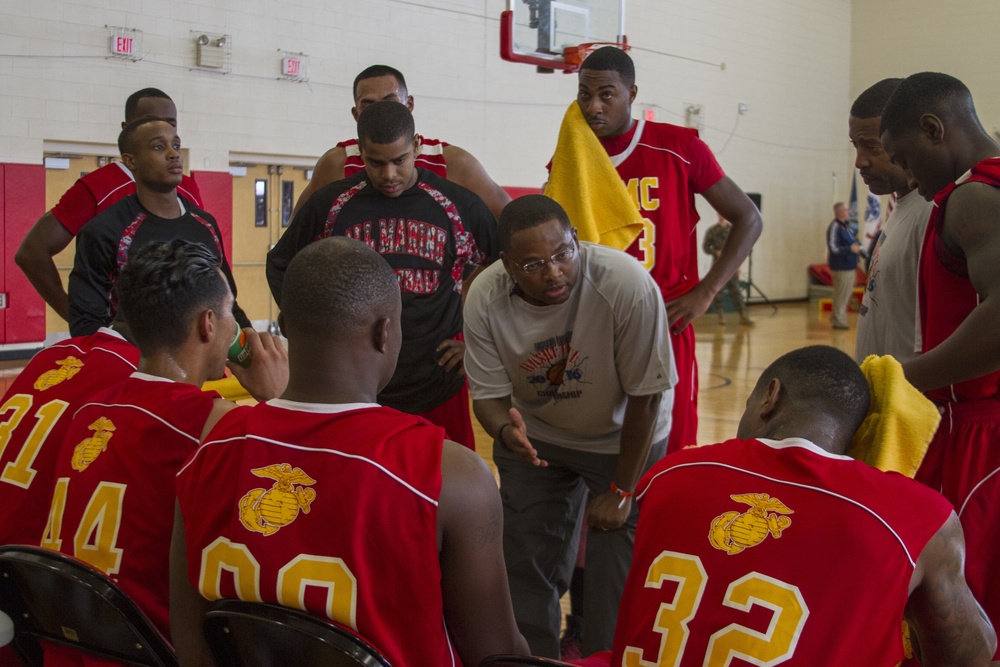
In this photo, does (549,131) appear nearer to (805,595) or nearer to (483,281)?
(483,281)

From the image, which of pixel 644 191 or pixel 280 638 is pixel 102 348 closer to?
pixel 280 638

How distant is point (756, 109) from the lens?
16750 millimetres

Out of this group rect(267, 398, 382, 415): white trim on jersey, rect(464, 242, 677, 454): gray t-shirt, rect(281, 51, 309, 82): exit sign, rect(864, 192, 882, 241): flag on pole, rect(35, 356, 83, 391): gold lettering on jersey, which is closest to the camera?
rect(267, 398, 382, 415): white trim on jersey

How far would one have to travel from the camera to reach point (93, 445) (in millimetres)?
1992

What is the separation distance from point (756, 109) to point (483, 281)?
14875mm

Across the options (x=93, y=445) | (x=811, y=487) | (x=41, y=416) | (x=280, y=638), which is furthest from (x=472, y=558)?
(x=41, y=416)

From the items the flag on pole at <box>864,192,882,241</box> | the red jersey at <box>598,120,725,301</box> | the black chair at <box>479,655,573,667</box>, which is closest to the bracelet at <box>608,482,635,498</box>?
the red jersey at <box>598,120,725,301</box>

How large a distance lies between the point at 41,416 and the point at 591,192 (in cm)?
195

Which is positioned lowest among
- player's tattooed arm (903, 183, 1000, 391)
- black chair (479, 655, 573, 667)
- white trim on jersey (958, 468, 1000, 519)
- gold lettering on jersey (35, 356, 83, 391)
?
black chair (479, 655, 573, 667)

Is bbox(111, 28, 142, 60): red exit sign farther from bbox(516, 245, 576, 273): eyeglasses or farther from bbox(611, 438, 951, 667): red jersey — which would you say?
bbox(611, 438, 951, 667): red jersey

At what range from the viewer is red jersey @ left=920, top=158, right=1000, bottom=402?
2.30 metres

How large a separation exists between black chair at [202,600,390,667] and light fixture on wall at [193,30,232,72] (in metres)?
9.48

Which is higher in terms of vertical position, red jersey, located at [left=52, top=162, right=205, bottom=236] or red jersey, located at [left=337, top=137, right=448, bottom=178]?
red jersey, located at [left=337, top=137, right=448, bottom=178]

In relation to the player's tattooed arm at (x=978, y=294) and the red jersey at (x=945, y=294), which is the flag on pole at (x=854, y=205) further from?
the player's tattooed arm at (x=978, y=294)
